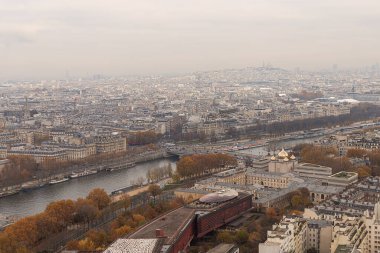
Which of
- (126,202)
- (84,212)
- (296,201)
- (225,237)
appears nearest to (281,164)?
(296,201)

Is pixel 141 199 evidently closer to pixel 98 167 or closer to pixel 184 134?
pixel 98 167

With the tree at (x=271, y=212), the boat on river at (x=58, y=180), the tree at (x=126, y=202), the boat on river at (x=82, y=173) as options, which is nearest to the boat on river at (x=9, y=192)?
the boat on river at (x=58, y=180)

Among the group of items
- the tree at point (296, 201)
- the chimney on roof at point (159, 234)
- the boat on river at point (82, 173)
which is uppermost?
the chimney on roof at point (159, 234)

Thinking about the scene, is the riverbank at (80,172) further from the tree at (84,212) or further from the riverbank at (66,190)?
the tree at (84,212)

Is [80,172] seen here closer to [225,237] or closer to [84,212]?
[84,212]

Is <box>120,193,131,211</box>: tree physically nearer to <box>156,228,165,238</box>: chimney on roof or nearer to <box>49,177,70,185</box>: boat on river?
<box>156,228,165,238</box>: chimney on roof

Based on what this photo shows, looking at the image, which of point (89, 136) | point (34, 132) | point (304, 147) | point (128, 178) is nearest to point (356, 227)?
point (128, 178)

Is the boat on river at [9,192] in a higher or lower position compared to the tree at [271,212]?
lower

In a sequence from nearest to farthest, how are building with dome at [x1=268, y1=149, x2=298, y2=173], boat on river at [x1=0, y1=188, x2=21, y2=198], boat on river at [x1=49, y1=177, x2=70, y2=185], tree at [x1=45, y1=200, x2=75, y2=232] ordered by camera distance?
tree at [x1=45, y1=200, x2=75, y2=232] < boat on river at [x1=0, y1=188, x2=21, y2=198] < building with dome at [x1=268, y1=149, x2=298, y2=173] < boat on river at [x1=49, y1=177, x2=70, y2=185]

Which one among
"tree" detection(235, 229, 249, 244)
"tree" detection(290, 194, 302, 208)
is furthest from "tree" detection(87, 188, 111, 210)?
"tree" detection(290, 194, 302, 208)

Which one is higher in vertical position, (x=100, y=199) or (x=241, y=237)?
(x=241, y=237)

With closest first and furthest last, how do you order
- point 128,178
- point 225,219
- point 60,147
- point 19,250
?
1. point 19,250
2. point 225,219
3. point 128,178
4. point 60,147
